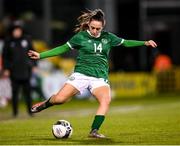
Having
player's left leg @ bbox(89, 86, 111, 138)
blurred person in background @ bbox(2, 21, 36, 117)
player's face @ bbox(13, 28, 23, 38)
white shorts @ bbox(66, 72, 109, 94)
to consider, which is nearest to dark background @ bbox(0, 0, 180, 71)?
blurred person in background @ bbox(2, 21, 36, 117)

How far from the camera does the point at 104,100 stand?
1348 centimetres

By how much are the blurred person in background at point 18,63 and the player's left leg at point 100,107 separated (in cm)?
762

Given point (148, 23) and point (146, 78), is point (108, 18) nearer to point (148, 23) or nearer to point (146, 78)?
point (148, 23)

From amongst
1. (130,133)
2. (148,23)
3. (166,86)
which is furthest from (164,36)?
(130,133)

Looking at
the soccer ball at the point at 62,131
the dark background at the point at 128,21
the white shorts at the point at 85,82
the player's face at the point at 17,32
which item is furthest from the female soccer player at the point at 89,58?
the dark background at the point at 128,21

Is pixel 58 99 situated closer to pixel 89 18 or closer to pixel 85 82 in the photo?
pixel 85 82

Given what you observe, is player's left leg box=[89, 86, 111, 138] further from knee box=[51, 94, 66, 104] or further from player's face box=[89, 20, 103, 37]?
player's face box=[89, 20, 103, 37]

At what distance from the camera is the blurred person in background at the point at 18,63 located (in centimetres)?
2111

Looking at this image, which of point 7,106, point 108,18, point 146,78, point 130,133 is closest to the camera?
point 130,133

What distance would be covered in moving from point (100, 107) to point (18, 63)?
8.08 metres

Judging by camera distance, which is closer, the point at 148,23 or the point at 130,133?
the point at 130,133

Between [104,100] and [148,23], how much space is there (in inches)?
1138

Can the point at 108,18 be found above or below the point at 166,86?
above

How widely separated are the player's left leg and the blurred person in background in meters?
7.62
